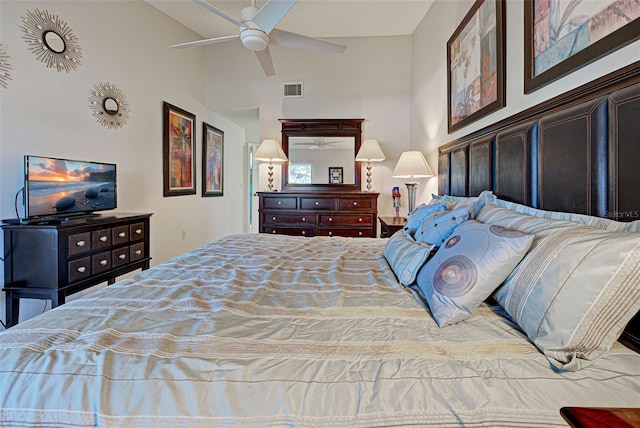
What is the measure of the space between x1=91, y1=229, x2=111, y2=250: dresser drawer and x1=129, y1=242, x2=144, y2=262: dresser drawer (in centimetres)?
30

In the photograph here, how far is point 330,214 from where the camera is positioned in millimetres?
3969

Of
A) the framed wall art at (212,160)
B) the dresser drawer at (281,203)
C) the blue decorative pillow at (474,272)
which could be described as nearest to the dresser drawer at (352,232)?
the dresser drawer at (281,203)

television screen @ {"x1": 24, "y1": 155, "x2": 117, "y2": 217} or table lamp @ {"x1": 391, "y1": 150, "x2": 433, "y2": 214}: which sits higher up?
table lamp @ {"x1": 391, "y1": 150, "x2": 433, "y2": 214}

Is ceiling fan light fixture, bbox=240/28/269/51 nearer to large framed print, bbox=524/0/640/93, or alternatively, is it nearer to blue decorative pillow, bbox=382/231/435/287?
large framed print, bbox=524/0/640/93

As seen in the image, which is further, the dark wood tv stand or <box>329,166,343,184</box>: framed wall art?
<box>329,166,343,184</box>: framed wall art

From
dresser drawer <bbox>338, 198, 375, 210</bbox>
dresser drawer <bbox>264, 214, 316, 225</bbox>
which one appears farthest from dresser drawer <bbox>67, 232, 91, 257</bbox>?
dresser drawer <bbox>338, 198, 375, 210</bbox>

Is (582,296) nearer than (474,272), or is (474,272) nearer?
(582,296)

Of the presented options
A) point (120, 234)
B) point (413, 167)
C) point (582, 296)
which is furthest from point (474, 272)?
point (120, 234)

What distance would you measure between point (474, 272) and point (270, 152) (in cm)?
334

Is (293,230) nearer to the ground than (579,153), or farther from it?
nearer to the ground

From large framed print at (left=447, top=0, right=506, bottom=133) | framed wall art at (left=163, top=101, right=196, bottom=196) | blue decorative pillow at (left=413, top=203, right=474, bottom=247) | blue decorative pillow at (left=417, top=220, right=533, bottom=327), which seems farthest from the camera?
framed wall art at (left=163, top=101, right=196, bottom=196)

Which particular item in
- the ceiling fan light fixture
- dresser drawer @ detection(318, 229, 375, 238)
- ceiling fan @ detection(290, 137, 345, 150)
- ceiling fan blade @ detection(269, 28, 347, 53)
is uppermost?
ceiling fan blade @ detection(269, 28, 347, 53)

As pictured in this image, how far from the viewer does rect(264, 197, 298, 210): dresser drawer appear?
4035 mm

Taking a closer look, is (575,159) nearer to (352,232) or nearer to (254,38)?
(254,38)
